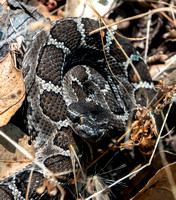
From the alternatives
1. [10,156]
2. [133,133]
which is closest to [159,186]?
[133,133]

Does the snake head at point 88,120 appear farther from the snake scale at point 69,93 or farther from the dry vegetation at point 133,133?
the dry vegetation at point 133,133

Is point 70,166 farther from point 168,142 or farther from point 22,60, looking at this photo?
point 22,60

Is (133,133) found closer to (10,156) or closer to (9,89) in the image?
(10,156)

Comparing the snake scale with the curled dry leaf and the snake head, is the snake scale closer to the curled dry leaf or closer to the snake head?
the snake head

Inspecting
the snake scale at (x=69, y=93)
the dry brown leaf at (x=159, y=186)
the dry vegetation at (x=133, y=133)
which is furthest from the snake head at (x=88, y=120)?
the dry brown leaf at (x=159, y=186)

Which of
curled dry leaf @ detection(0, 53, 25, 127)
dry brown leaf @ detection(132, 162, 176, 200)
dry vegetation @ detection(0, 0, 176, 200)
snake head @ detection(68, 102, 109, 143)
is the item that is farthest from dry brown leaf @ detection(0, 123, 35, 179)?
dry brown leaf @ detection(132, 162, 176, 200)

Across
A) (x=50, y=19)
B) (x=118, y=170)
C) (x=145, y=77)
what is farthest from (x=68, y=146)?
(x=50, y=19)
